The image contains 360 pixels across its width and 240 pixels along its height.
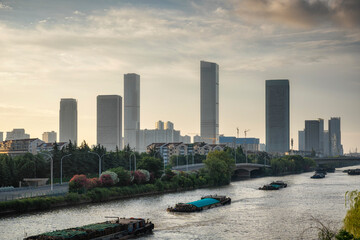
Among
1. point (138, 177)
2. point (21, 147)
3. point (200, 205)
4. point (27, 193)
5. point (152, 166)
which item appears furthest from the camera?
point (21, 147)

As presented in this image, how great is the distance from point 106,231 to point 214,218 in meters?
23.9

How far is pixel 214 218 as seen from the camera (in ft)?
261

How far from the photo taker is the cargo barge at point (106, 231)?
185 ft

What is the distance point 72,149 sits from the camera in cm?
13312

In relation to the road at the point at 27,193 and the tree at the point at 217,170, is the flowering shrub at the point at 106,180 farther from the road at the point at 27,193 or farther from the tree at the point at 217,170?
the tree at the point at 217,170

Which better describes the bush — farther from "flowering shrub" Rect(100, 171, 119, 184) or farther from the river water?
the river water

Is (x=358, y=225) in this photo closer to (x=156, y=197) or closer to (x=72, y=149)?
(x=156, y=197)

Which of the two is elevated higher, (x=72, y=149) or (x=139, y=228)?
(x=72, y=149)

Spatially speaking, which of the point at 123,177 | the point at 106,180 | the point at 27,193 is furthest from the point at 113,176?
the point at 27,193

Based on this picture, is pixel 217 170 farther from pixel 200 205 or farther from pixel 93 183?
pixel 200 205

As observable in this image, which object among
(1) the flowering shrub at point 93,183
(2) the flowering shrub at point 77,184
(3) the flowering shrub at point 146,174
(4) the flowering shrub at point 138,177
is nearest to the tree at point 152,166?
(3) the flowering shrub at point 146,174

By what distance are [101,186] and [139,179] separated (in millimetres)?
13874

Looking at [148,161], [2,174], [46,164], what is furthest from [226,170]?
[2,174]

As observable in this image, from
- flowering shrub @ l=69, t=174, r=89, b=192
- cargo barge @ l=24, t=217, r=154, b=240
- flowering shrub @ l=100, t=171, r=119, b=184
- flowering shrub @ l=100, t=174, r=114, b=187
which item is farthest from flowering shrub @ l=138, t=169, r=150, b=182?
cargo barge @ l=24, t=217, r=154, b=240
